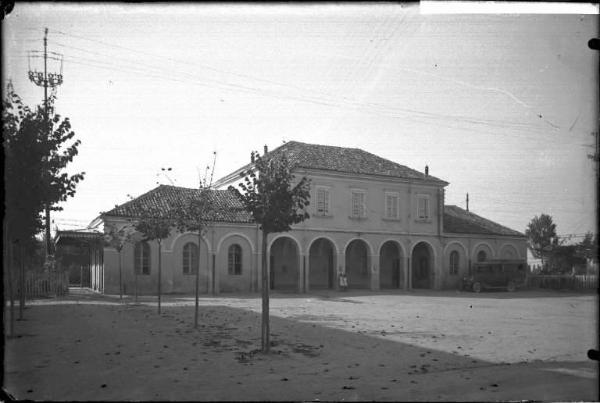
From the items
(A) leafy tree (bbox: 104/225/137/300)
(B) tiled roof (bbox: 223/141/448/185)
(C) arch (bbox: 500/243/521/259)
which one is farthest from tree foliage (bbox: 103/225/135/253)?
(C) arch (bbox: 500/243/521/259)

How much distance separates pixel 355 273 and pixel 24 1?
32.2 meters

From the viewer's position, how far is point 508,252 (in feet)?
126

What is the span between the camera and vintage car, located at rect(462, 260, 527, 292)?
3279cm

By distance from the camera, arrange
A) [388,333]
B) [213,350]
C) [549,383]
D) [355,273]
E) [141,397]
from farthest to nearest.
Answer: [355,273], [388,333], [213,350], [549,383], [141,397]

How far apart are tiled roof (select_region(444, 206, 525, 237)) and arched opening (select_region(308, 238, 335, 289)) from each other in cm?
893

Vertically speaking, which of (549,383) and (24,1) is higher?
(24,1)

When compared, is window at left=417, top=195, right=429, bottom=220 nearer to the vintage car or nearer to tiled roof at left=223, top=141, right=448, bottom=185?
tiled roof at left=223, top=141, right=448, bottom=185

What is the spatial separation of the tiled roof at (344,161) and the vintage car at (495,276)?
21.0 ft

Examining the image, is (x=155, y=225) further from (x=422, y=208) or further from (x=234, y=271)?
(x=422, y=208)

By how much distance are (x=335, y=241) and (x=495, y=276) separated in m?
10.9

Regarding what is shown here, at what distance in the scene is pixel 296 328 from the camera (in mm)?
12695

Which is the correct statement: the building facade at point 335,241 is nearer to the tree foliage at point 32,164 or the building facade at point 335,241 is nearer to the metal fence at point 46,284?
the metal fence at point 46,284

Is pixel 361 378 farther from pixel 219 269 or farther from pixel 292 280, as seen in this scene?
pixel 292 280

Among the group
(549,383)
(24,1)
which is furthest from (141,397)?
(549,383)
